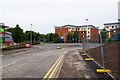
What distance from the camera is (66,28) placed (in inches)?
6353

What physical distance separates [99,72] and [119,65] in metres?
1.25

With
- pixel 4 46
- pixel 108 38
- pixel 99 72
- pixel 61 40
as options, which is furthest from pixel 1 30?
pixel 61 40

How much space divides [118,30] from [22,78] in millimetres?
5261

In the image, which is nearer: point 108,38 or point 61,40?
point 108,38

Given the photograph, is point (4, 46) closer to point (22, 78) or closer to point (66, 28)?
point (22, 78)

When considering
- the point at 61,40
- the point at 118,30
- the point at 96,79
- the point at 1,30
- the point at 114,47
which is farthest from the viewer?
the point at 61,40

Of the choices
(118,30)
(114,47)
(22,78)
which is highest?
(118,30)

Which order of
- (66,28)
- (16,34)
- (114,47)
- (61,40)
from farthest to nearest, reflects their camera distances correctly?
(66,28)
(61,40)
(16,34)
(114,47)

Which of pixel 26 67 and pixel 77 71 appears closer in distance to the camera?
pixel 77 71

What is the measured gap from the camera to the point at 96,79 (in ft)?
33.3

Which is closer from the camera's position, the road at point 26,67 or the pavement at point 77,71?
the pavement at point 77,71

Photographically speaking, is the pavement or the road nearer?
the pavement

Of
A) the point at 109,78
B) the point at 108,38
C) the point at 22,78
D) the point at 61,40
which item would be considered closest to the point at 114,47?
the point at 108,38

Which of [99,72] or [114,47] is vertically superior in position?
[114,47]
